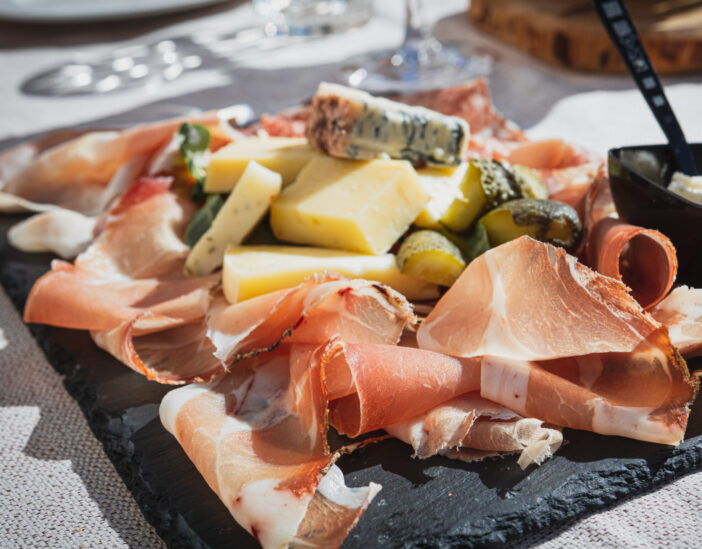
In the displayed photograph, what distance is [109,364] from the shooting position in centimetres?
123

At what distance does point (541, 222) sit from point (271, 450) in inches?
22.0

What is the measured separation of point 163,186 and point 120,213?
102mm

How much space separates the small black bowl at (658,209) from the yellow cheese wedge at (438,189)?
10.5 inches

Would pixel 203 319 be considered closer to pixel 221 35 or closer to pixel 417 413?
pixel 417 413

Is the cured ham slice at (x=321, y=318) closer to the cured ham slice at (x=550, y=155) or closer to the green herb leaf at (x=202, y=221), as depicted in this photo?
the green herb leaf at (x=202, y=221)

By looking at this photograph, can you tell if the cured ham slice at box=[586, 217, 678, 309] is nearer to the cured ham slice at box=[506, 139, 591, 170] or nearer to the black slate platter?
the black slate platter

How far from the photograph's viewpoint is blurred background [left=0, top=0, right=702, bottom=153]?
2.32m

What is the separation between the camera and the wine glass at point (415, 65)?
244 cm

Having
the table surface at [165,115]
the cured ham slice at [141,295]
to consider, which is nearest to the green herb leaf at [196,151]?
the cured ham slice at [141,295]

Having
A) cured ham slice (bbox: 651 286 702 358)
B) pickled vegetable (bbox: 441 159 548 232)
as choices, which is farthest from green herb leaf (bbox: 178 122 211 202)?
cured ham slice (bbox: 651 286 702 358)

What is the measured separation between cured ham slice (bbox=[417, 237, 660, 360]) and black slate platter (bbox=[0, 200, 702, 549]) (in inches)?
4.9

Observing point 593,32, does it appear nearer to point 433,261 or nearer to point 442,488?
point 433,261

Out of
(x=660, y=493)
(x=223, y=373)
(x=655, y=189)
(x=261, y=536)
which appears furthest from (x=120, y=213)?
(x=660, y=493)

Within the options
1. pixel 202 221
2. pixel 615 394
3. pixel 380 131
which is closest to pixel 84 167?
pixel 202 221
